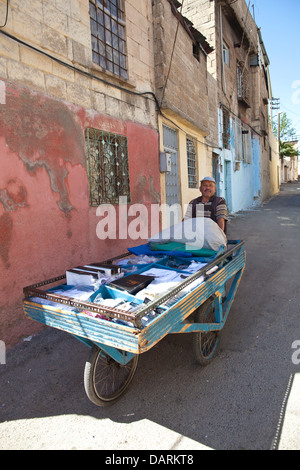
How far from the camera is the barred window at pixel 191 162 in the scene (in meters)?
9.26

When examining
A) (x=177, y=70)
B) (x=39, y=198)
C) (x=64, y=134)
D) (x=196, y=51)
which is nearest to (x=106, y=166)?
(x=64, y=134)

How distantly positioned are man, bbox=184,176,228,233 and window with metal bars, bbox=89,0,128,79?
9.57ft

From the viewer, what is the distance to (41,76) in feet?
13.0

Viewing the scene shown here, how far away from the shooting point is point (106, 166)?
5219mm

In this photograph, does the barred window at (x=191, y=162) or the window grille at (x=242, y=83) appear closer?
the barred window at (x=191, y=162)

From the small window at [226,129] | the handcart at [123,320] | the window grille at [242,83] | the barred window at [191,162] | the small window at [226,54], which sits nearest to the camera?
the handcart at [123,320]

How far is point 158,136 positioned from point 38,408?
5.80 meters

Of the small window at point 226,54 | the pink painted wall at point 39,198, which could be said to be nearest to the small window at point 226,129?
the small window at point 226,54

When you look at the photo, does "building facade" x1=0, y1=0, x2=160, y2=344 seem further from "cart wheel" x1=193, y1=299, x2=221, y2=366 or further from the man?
"cart wheel" x1=193, y1=299, x2=221, y2=366

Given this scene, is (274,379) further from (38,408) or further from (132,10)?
(132,10)

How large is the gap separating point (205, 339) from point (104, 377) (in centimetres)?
107

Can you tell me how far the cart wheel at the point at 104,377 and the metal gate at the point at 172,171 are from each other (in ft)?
17.9

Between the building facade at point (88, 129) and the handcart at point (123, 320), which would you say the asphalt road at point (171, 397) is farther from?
the building facade at point (88, 129)
